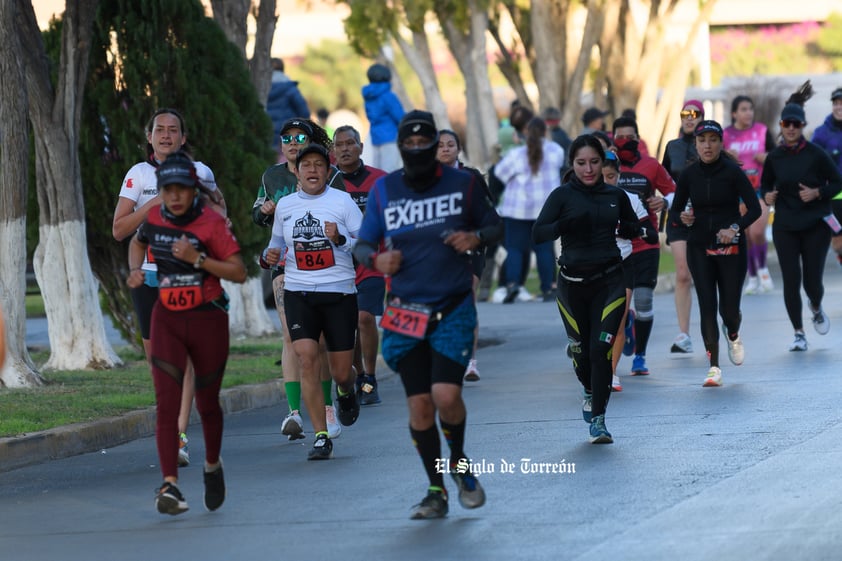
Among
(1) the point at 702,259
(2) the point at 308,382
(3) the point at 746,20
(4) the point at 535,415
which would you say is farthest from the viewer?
(3) the point at 746,20

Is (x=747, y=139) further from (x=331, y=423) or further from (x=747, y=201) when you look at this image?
(x=331, y=423)

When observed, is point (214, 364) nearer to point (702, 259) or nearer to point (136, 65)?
point (702, 259)

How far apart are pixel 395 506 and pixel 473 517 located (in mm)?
524

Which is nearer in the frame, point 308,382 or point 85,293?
point 308,382

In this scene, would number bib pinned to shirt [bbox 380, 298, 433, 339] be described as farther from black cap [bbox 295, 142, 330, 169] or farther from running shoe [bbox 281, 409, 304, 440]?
running shoe [bbox 281, 409, 304, 440]

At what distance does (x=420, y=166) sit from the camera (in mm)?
8094

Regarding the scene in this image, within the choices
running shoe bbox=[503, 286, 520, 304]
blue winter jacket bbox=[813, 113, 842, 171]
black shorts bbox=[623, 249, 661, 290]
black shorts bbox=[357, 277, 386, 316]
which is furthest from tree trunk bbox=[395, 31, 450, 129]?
black shorts bbox=[357, 277, 386, 316]

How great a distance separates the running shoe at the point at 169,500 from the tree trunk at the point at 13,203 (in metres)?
5.41

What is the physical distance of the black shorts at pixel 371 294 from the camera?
40.7 feet

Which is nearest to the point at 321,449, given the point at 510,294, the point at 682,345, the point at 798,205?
the point at 682,345

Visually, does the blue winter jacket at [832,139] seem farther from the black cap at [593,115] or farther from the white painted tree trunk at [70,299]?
the white painted tree trunk at [70,299]

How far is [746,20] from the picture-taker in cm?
7219

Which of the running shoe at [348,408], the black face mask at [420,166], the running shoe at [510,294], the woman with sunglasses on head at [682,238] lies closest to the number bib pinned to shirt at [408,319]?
the black face mask at [420,166]

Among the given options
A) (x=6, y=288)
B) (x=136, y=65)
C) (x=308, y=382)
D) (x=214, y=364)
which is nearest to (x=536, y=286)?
(x=136, y=65)
